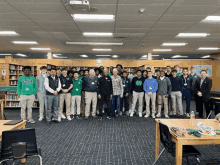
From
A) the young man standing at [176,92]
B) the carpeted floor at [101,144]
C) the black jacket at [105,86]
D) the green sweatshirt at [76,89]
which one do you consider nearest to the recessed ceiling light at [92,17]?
the black jacket at [105,86]

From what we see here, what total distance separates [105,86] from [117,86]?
44 centimetres

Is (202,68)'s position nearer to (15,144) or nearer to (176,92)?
(176,92)

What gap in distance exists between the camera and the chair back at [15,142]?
198cm

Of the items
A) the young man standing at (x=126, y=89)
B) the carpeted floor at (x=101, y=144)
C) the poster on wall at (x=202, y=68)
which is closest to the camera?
the carpeted floor at (x=101, y=144)

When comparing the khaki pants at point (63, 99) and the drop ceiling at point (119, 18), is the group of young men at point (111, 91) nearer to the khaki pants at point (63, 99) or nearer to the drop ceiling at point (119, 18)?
the khaki pants at point (63, 99)

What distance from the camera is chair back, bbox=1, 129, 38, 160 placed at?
6.48 ft

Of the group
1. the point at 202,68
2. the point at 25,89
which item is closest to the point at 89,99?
the point at 25,89

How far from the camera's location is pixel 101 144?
3.64 metres

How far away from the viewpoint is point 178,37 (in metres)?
7.32

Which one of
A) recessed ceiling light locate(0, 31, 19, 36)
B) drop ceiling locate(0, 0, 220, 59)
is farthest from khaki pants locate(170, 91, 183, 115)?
recessed ceiling light locate(0, 31, 19, 36)

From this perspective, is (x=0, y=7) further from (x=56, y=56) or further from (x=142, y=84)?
(x=56, y=56)

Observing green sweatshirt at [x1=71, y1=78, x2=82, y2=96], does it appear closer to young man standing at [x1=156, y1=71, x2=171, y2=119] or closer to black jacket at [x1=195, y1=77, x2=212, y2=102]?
young man standing at [x1=156, y1=71, x2=171, y2=119]

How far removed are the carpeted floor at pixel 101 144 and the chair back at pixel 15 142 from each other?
99cm

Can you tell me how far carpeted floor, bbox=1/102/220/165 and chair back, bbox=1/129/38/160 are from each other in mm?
986
